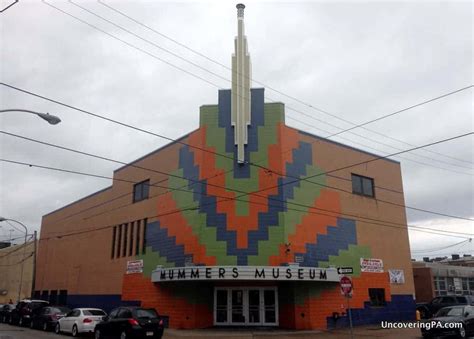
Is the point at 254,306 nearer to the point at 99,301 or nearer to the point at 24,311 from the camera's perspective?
the point at 99,301

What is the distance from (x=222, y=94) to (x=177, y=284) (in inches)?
444

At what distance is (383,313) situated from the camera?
92.1ft

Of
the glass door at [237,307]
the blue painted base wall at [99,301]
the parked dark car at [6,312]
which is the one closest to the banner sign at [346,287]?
the glass door at [237,307]

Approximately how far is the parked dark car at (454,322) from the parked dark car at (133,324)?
11427 millimetres

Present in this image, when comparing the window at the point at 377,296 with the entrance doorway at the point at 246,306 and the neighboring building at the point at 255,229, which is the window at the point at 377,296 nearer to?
the neighboring building at the point at 255,229

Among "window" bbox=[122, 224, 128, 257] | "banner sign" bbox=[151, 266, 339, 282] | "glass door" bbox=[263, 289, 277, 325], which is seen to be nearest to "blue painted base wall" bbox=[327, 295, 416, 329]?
"glass door" bbox=[263, 289, 277, 325]

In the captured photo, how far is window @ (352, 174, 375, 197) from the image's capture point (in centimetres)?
2989

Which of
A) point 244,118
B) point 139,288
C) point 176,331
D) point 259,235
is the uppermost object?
point 244,118

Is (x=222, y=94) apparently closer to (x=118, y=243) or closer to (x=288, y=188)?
(x=288, y=188)

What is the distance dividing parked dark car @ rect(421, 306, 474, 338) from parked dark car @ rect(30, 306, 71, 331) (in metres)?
19.4

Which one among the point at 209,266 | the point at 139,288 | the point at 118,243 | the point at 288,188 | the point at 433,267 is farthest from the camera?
the point at 433,267

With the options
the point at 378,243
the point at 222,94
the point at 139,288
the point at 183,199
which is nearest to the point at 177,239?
the point at 183,199

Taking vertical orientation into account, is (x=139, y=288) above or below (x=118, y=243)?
below

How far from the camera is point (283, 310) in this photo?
2444cm
